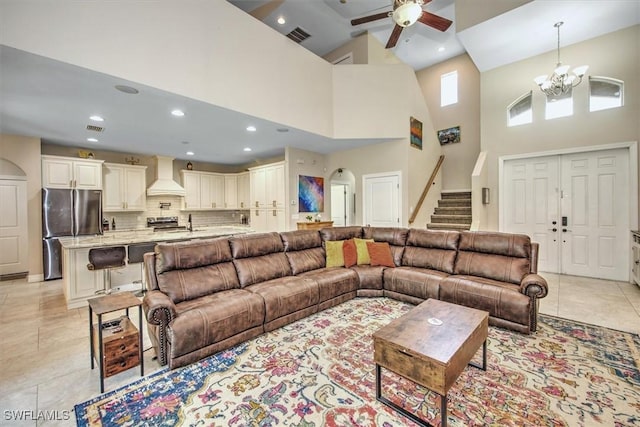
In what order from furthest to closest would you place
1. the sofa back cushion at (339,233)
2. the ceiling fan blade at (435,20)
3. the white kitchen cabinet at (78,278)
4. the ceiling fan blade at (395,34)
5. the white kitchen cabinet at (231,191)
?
the white kitchen cabinet at (231,191), the sofa back cushion at (339,233), the ceiling fan blade at (395,34), the ceiling fan blade at (435,20), the white kitchen cabinet at (78,278)

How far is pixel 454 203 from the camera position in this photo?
6805 millimetres

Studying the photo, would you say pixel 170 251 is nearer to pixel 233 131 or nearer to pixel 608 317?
pixel 233 131

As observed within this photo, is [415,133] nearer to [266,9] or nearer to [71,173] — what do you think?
[266,9]

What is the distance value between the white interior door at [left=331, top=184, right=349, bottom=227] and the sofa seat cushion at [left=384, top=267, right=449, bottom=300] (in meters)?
6.04

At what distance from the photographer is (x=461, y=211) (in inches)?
254

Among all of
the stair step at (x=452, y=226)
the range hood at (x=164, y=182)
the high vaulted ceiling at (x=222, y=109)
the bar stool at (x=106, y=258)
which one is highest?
the high vaulted ceiling at (x=222, y=109)

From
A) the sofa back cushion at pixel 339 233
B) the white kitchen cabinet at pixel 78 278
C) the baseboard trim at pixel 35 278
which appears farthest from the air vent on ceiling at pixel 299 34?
the baseboard trim at pixel 35 278

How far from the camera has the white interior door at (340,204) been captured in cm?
983

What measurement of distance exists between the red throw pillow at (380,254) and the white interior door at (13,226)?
672 centimetres

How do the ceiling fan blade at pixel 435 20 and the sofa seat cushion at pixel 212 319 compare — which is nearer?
the sofa seat cushion at pixel 212 319

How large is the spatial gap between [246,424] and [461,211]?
632 centimetres

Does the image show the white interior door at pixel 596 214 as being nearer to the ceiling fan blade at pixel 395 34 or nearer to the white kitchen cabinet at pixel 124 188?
the ceiling fan blade at pixel 395 34

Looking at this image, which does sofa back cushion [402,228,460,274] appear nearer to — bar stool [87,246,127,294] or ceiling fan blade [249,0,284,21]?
bar stool [87,246,127,294]

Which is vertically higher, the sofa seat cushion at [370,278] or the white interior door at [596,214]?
the white interior door at [596,214]
